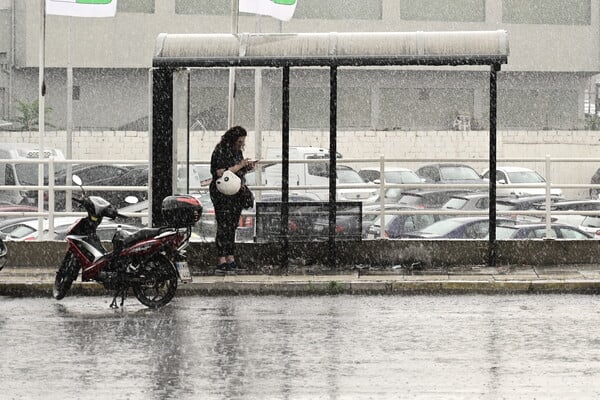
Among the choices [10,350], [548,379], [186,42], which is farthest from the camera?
[186,42]

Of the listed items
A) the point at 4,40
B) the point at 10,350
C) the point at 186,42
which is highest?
the point at 4,40

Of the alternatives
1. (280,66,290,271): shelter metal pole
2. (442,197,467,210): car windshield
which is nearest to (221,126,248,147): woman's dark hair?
(280,66,290,271): shelter metal pole

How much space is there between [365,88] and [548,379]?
167ft

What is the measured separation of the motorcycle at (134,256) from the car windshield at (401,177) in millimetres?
24193

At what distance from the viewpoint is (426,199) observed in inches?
1017

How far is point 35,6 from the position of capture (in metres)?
56.2

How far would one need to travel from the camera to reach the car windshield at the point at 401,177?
129ft

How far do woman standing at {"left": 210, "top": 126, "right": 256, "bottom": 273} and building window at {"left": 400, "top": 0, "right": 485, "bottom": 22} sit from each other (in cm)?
4426

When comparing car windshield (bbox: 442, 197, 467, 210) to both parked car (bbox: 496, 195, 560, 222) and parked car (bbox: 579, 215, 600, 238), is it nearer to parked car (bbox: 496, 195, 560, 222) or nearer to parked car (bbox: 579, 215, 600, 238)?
parked car (bbox: 496, 195, 560, 222)

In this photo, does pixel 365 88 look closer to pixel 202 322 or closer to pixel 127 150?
pixel 127 150

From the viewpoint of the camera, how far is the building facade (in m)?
57.0

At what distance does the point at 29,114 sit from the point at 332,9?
13796 mm

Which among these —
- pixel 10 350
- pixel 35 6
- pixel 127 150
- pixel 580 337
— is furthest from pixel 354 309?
pixel 35 6

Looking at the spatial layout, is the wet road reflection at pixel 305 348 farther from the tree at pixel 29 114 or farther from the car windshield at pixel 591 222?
the tree at pixel 29 114
